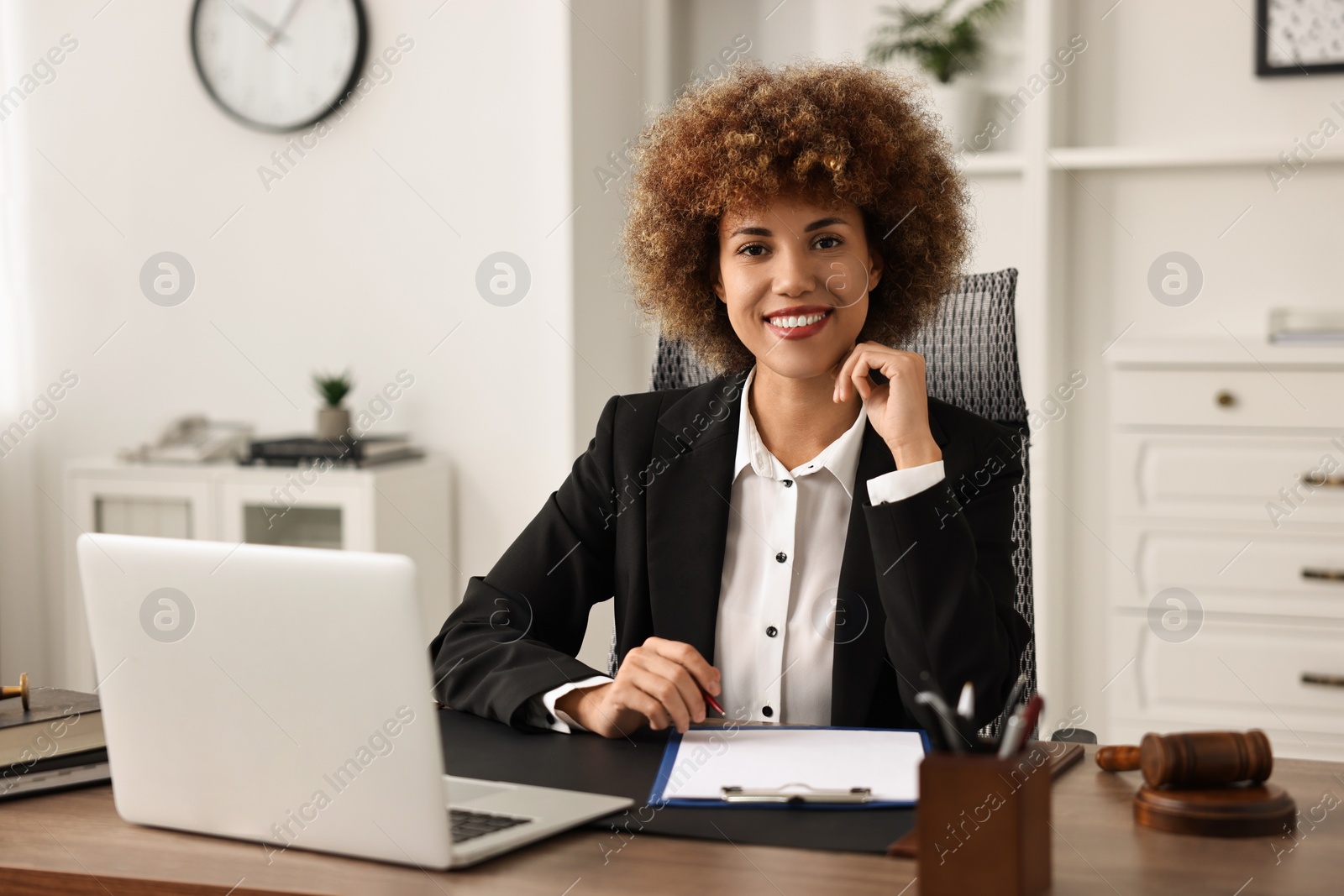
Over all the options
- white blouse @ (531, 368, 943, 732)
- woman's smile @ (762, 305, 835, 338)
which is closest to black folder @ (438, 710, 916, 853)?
white blouse @ (531, 368, 943, 732)

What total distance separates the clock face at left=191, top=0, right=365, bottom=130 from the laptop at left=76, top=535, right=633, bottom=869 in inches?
105

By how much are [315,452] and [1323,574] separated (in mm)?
2408

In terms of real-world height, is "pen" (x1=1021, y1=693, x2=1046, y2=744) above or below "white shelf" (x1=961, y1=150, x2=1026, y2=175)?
below

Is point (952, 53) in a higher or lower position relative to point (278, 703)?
higher

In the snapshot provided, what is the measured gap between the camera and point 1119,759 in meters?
1.13

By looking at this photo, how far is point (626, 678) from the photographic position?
4.11 ft

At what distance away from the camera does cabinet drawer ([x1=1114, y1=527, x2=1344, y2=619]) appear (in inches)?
116

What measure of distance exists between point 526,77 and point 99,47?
1.32 m

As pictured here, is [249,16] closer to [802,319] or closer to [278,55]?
[278,55]

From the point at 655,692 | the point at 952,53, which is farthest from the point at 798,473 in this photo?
the point at 952,53

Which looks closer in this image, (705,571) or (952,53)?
(705,571)

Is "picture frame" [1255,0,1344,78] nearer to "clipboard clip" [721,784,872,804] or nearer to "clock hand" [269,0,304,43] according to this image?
"clock hand" [269,0,304,43]

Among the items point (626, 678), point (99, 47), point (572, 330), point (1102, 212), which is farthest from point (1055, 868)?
point (99, 47)

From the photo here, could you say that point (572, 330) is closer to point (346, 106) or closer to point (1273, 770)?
point (346, 106)
